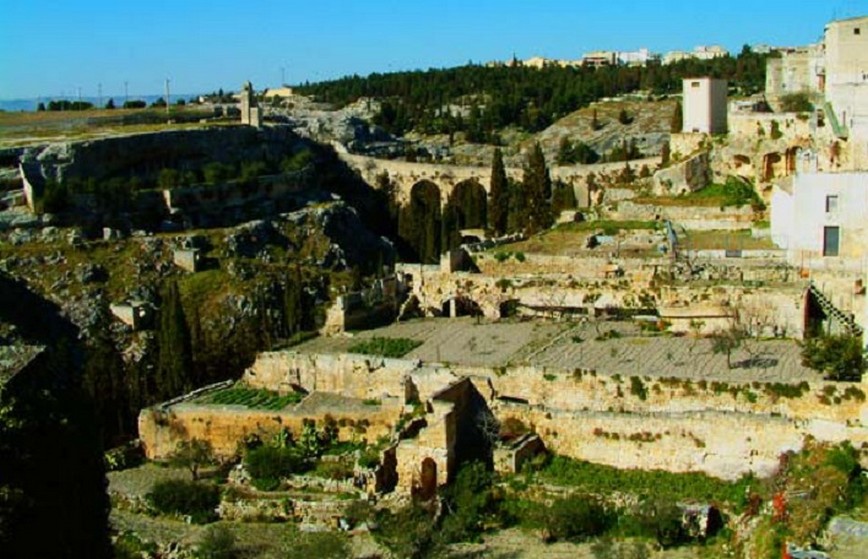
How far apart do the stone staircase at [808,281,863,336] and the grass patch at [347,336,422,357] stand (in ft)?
25.3

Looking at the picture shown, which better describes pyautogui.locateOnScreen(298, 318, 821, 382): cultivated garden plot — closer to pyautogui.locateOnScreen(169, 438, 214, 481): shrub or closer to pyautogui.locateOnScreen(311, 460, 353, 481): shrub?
pyautogui.locateOnScreen(311, 460, 353, 481): shrub

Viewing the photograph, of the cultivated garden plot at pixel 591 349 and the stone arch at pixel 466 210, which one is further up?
the stone arch at pixel 466 210

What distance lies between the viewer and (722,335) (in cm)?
2125

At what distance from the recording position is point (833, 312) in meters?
21.5

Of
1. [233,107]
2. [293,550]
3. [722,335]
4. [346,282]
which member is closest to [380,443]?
[293,550]

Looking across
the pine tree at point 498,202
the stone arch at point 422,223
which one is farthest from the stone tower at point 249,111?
the pine tree at point 498,202

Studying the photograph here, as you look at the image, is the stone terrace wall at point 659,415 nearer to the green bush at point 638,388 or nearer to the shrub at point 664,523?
the green bush at point 638,388

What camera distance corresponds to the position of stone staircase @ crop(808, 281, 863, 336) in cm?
2088

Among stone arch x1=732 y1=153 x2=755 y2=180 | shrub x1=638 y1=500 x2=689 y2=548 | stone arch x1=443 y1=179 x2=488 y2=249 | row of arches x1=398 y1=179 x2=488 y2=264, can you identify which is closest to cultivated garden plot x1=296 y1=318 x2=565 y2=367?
shrub x1=638 y1=500 x2=689 y2=548

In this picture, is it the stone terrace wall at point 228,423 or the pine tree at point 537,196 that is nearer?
the stone terrace wall at point 228,423

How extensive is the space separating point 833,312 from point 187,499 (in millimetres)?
12193

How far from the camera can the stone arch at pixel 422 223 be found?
49.9 meters

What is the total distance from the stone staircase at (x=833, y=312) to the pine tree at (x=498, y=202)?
24813 millimetres

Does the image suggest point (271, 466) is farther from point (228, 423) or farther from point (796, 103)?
point (796, 103)
